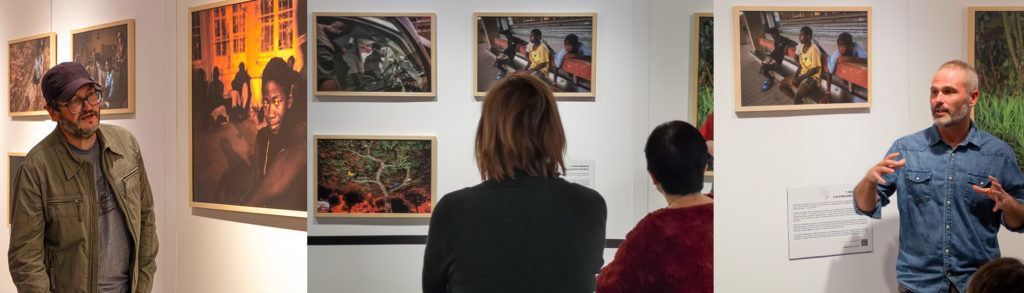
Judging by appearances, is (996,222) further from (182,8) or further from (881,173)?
(182,8)

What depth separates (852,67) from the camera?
242cm

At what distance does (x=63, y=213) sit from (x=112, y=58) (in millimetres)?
1148

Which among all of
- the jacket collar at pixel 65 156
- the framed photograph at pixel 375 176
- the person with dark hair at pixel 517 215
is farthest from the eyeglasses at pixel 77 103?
the person with dark hair at pixel 517 215

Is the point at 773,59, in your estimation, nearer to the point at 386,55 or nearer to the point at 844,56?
the point at 844,56

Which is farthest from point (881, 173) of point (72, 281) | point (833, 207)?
point (72, 281)

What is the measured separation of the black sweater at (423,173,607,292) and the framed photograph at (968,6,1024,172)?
1.36 m

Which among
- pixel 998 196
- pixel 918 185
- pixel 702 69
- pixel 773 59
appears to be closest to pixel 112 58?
pixel 702 69

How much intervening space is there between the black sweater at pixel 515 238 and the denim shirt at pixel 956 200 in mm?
1126

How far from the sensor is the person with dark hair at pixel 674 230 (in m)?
2.31

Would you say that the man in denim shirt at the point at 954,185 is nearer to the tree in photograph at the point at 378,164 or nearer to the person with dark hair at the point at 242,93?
the tree in photograph at the point at 378,164

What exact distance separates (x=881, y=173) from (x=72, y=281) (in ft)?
10.3

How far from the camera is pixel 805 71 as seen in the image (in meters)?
2.41

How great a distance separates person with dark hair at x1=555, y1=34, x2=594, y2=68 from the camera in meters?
2.32

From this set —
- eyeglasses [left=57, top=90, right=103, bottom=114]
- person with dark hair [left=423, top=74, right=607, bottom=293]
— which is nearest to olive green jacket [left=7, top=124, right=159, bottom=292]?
eyeglasses [left=57, top=90, right=103, bottom=114]
